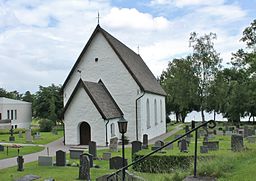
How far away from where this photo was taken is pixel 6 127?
46969mm

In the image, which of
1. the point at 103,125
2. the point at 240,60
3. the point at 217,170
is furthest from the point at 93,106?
the point at 240,60

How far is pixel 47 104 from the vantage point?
56781mm

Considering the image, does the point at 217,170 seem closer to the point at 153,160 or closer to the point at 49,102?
the point at 153,160

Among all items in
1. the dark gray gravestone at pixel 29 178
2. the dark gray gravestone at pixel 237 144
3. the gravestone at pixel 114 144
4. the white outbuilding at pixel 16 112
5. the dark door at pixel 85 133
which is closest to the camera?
the dark gray gravestone at pixel 29 178

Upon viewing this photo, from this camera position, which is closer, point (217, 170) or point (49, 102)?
point (217, 170)

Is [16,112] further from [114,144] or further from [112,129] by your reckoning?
[114,144]

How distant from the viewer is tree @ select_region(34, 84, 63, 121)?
55750mm

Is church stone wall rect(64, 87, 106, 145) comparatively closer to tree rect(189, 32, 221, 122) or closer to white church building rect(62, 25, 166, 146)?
white church building rect(62, 25, 166, 146)

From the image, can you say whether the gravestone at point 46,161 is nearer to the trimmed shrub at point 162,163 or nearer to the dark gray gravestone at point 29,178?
the dark gray gravestone at point 29,178

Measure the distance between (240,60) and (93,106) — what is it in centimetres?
2312

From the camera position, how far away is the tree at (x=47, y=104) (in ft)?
183

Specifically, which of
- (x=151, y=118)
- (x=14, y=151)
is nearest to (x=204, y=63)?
(x=151, y=118)

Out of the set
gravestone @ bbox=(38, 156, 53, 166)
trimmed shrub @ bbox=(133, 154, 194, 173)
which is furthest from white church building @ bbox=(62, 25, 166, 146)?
trimmed shrub @ bbox=(133, 154, 194, 173)

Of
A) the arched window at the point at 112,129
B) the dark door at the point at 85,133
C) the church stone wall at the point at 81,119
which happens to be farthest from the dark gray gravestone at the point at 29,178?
the arched window at the point at 112,129
